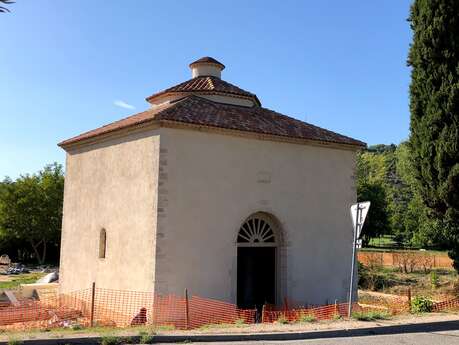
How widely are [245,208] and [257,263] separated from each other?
7.40 feet

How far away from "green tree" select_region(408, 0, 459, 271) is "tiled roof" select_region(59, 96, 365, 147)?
331 cm

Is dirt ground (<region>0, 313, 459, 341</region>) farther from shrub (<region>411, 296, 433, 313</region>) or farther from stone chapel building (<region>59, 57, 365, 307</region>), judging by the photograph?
stone chapel building (<region>59, 57, 365, 307</region>)

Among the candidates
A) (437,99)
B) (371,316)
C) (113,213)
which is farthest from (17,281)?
(437,99)

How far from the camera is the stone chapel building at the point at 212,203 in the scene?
43.7 feet

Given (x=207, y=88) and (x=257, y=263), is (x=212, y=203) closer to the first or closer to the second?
(x=257, y=263)

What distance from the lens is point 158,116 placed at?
13.2 m

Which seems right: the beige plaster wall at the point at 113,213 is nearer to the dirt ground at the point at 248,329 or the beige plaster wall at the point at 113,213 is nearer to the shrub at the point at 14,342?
the dirt ground at the point at 248,329

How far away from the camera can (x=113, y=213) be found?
14.9 m

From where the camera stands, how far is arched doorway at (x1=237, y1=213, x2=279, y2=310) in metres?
15.0

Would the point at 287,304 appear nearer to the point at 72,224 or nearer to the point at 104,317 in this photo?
the point at 104,317

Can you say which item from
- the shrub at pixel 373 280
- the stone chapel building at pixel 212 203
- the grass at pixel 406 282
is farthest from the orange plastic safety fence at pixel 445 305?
the shrub at pixel 373 280

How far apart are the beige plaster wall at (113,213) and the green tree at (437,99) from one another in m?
7.21

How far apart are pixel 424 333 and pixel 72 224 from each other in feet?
40.0

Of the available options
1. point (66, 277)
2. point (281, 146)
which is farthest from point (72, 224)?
point (281, 146)
